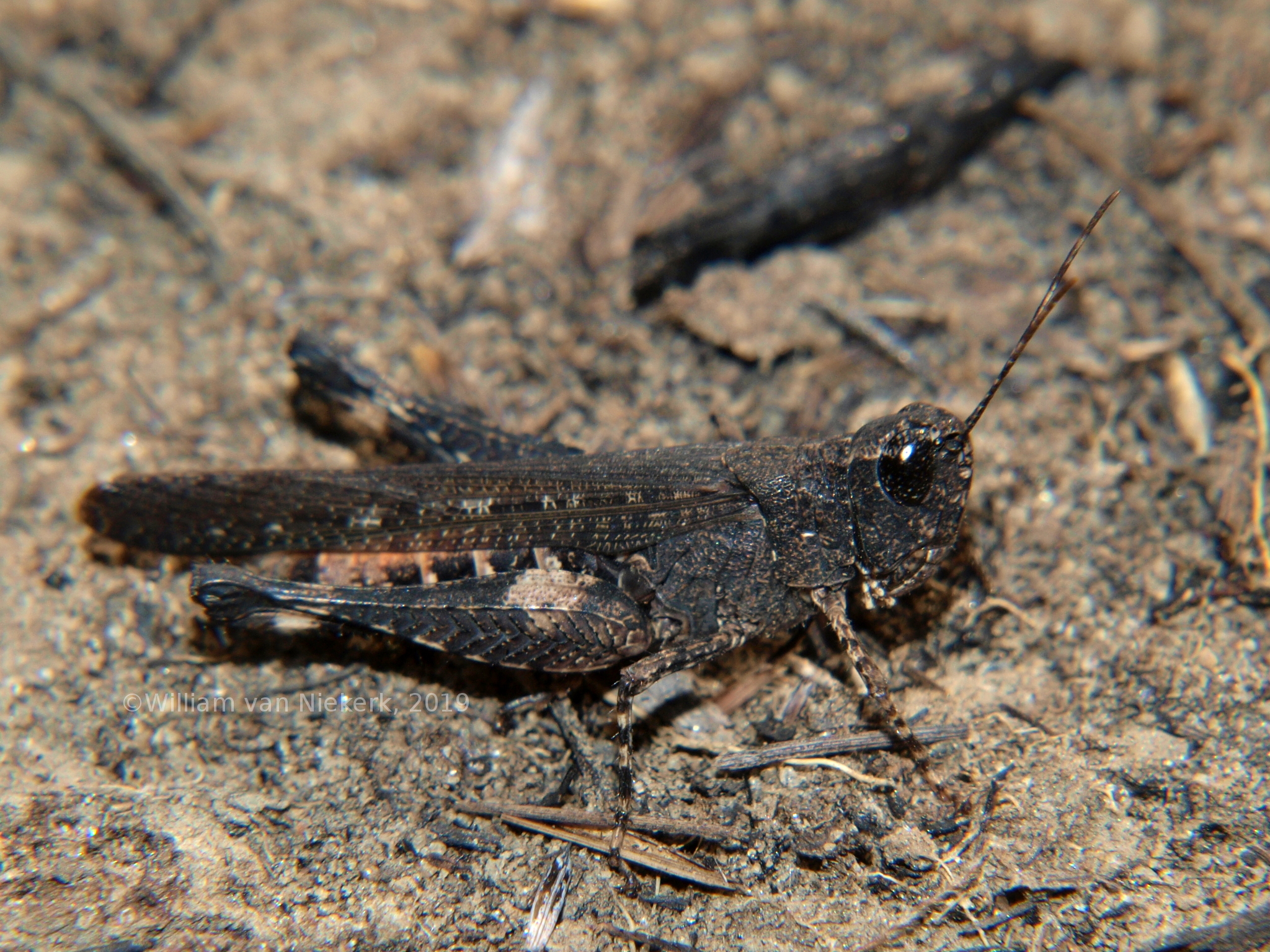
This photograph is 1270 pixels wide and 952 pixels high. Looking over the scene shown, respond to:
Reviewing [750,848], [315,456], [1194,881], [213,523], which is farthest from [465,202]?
[1194,881]

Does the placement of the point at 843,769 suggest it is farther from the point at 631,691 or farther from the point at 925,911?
the point at 631,691

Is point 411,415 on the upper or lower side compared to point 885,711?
upper

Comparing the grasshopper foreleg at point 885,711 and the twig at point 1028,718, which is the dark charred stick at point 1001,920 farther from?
the twig at point 1028,718

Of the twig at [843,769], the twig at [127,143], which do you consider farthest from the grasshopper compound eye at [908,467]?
the twig at [127,143]

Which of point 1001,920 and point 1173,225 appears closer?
point 1001,920

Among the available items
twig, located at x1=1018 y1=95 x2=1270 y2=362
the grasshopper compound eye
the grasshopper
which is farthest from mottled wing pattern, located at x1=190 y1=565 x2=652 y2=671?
twig, located at x1=1018 y1=95 x2=1270 y2=362

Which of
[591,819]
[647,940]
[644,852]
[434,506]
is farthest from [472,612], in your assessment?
[647,940]
